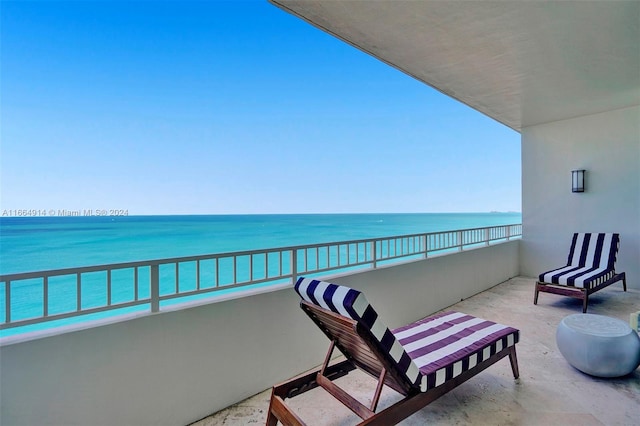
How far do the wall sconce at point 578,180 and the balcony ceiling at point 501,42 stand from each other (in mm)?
1258

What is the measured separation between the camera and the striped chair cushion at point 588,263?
12.8 ft

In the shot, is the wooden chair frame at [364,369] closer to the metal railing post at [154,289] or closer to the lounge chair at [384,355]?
the lounge chair at [384,355]

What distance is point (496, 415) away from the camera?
1.89 meters

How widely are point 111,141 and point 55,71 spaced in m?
6.55

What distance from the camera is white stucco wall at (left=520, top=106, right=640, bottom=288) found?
4.65 m

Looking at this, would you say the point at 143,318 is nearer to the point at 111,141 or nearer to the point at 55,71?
the point at 55,71

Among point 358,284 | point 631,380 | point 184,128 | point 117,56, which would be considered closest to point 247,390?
point 358,284

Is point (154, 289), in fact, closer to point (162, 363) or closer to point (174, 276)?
point (162, 363)

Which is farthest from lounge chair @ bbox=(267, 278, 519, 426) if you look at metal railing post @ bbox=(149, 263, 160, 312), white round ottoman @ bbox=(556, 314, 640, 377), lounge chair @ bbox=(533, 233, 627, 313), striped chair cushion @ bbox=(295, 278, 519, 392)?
lounge chair @ bbox=(533, 233, 627, 313)

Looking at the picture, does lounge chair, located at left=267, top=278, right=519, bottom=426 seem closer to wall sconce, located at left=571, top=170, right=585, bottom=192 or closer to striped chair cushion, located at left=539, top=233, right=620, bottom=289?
striped chair cushion, located at left=539, top=233, right=620, bottom=289

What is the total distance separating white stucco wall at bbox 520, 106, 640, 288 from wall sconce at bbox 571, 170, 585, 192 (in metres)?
0.11

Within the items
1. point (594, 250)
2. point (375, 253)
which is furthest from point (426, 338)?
point (594, 250)

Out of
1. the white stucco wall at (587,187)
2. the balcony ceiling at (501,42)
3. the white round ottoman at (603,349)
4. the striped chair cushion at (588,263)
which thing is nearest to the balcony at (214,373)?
the white round ottoman at (603,349)

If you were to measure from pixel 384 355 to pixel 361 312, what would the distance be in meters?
0.31
